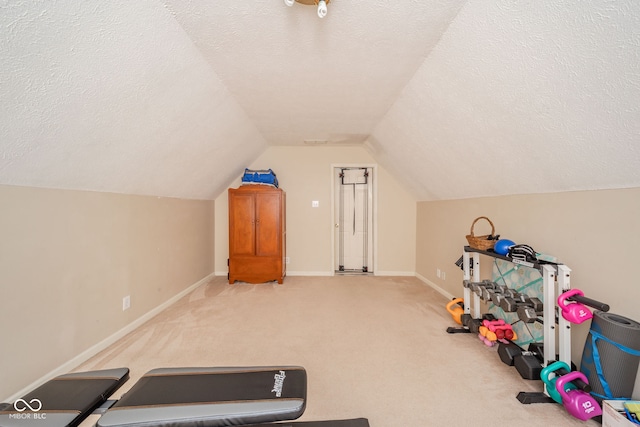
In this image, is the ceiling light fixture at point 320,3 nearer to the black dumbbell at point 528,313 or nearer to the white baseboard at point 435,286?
the black dumbbell at point 528,313

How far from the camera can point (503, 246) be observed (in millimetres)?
2201

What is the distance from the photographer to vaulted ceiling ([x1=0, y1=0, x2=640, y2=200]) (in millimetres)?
1213

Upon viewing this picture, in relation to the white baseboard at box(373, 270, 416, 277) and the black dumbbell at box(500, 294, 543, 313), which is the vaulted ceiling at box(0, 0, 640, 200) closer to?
the black dumbbell at box(500, 294, 543, 313)

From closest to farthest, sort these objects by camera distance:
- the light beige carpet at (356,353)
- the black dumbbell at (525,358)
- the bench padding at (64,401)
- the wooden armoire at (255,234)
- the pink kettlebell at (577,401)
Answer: the bench padding at (64,401) < the pink kettlebell at (577,401) < the light beige carpet at (356,353) < the black dumbbell at (525,358) < the wooden armoire at (255,234)

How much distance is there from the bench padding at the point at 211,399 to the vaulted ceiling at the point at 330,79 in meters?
1.46

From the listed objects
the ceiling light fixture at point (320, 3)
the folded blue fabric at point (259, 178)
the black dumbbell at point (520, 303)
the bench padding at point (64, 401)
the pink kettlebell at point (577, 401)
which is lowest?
the pink kettlebell at point (577, 401)

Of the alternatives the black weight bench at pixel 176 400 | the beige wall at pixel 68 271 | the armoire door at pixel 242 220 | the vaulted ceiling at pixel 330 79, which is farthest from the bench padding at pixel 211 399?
the armoire door at pixel 242 220

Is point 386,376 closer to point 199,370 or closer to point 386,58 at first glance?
point 199,370

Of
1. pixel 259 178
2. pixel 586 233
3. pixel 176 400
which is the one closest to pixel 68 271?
pixel 176 400

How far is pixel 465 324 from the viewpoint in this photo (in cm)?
269

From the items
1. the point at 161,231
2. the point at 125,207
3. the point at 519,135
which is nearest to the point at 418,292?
the point at 519,135

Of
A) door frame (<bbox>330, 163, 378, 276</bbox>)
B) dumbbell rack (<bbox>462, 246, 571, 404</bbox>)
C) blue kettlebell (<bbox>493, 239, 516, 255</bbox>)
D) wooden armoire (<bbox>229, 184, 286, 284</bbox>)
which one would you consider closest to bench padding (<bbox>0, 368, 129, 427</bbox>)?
dumbbell rack (<bbox>462, 246, 571, 404</bbox>)

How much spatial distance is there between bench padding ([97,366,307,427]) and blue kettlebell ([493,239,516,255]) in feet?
6.07

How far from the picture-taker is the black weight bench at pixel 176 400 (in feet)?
3.17
